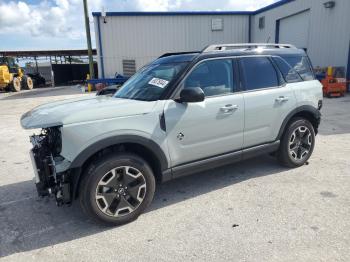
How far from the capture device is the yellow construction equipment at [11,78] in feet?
70.3

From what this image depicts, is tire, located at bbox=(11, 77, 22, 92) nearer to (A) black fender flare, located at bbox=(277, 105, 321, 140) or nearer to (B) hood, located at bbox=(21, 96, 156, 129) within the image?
(B) hood, located at bbox=(21, 96, 156, 129)

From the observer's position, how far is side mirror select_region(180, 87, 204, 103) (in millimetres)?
3161

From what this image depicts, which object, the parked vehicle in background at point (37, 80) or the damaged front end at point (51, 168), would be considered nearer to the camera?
the damaged front end at point (51, 168)

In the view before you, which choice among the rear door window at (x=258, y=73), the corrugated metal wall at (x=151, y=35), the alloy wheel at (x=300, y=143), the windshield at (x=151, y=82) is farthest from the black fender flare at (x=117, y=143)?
the corrugated metal wall at (x=151, y=35)

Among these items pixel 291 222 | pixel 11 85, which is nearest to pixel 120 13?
pixel 11 85

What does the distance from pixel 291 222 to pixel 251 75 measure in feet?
6.33

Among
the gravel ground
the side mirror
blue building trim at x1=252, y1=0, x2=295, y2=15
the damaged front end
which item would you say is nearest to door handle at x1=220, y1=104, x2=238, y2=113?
the side mirror

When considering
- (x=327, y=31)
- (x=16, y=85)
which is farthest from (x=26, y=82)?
(x=327, y=31)

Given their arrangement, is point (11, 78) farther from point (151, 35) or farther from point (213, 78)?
point (213, 78)

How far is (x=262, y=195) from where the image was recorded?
12.1 feet

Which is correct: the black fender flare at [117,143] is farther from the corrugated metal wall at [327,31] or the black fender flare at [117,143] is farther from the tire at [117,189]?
the corrugated metal wall at [327,31]

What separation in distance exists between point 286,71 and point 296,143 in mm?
1095

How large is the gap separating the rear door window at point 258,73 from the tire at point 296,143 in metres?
0.73

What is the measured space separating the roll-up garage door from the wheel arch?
15.3 m
